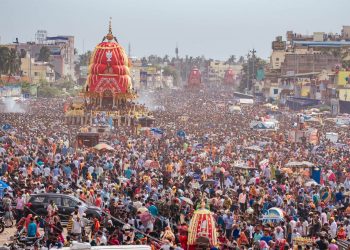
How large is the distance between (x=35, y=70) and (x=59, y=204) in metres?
112

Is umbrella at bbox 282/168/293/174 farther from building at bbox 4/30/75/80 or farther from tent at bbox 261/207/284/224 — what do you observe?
building at bbox 4/30/75/80

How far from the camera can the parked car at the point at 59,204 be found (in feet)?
69.8

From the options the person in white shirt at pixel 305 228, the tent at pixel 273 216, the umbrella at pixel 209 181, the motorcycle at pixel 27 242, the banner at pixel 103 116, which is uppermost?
the motorcycle at pixel 27 242

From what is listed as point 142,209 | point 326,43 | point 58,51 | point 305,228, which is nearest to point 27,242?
point 142,209

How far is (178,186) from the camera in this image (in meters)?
26.0

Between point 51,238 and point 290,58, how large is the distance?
92.6 m

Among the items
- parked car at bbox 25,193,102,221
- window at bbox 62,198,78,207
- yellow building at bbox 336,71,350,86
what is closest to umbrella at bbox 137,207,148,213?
parked car at bbox 25,193,102,221

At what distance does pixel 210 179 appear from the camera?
2931 cm

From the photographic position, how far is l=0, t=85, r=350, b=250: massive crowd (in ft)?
63.0

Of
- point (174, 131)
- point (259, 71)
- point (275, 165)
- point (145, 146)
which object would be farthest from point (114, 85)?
point (259, 71)

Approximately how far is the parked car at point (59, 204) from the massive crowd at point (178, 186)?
0.20m

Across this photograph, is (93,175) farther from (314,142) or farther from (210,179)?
(314,142)

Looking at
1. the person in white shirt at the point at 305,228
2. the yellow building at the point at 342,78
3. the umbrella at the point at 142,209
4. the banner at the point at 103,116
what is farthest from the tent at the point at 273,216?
the yellow building at the point at 342,78

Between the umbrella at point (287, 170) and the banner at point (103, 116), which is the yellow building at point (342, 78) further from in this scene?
the umbrella at point (287, 170)
